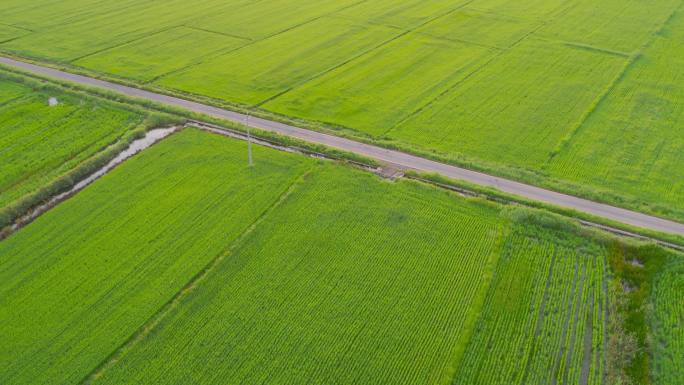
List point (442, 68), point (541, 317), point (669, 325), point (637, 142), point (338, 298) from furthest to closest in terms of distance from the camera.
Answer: point (442, 68)
point (637, 142)
point (338, 298)
point (541, 317)
point (669, 325)

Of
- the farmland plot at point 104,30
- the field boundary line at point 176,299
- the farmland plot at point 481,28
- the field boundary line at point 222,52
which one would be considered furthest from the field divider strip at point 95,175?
the farmland plot at point 481,28

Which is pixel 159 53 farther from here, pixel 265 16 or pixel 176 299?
pixel 176 299

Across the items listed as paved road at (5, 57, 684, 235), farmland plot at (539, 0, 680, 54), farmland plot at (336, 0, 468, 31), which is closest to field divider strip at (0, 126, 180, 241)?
paved road at (5, 57, 684, 235)

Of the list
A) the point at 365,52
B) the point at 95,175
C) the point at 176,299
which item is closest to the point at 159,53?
the point at 365,52

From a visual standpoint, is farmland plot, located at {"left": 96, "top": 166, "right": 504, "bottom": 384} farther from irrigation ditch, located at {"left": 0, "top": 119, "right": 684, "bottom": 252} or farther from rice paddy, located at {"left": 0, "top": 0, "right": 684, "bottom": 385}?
irrigation ditch, located at {"left": 0, "top": 119, "right": 684, "bottom": 252}

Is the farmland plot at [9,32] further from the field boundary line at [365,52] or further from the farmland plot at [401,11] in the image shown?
the farmland plot at [401,11]

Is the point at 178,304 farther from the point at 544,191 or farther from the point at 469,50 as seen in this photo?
the point at 469,50
